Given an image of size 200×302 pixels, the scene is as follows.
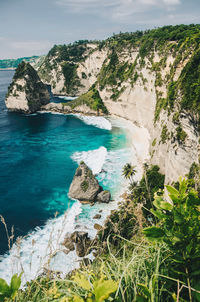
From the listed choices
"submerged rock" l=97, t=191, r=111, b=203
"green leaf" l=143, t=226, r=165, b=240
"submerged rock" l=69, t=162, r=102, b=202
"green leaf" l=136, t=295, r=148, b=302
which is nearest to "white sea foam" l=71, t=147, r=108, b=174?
"submerged rock" l=69, t=162, r=102, b=202

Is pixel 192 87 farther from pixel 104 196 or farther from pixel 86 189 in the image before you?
pixel 86 189

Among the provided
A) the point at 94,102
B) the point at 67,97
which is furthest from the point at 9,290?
the point at 67,97

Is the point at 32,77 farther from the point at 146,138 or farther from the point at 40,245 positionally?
the point at 40,245

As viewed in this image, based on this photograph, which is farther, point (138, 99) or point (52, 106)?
point (52, 106)

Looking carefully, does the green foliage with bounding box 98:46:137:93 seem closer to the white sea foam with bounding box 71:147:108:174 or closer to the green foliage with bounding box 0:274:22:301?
the white sea foam with bounding box 71:147:108:174

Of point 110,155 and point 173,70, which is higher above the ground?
point 173,70

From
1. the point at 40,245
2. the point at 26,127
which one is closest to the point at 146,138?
the point at 40,245
